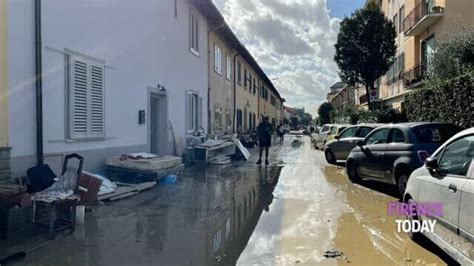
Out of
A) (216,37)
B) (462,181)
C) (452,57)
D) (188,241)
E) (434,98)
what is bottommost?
(188,241)

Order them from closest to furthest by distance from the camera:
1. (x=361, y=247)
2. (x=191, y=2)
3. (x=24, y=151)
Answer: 1. (x=361, y=247)
2. (x=24, y=151)
3. (x=191, y=2)

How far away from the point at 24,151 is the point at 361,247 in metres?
5.50

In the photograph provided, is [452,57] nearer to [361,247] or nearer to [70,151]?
[361,247]

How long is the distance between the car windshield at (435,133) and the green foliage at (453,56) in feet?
20.4

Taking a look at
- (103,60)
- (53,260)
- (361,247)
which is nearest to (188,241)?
(53,260)

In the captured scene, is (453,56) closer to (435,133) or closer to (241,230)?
(435,133)

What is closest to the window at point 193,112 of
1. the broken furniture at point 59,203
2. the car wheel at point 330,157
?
the car wheel at point 330,157

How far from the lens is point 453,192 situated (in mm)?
4484

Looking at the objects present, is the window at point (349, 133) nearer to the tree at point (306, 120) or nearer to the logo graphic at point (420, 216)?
the logo graphic at point (420, 216)

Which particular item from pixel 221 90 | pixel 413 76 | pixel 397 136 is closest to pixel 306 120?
pixel 413 76

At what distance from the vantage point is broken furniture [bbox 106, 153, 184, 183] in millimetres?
10086

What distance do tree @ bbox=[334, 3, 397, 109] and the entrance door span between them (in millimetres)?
15740

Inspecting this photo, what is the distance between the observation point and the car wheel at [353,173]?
37.4 feet

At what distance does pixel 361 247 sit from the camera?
18.4 feet
